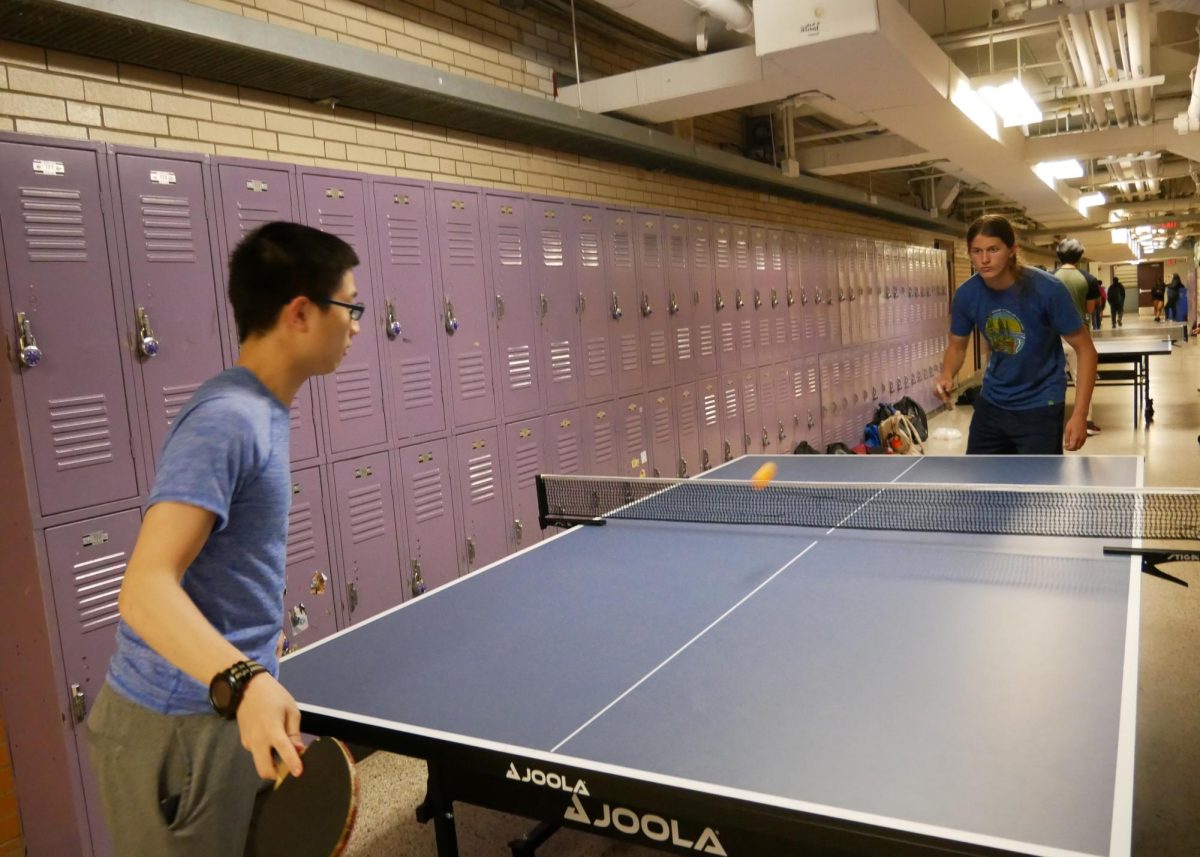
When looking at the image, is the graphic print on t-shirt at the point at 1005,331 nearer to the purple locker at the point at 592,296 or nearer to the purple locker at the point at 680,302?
the purple locker at the point at 592,296

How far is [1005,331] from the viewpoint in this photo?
381 centimetres

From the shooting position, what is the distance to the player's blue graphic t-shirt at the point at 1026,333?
3682 mm

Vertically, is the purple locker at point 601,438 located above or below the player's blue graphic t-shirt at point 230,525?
below

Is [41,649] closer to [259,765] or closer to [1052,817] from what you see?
[259,765]

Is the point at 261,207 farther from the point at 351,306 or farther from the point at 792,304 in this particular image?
the point at 792,304

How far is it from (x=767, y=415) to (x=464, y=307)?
3.95 metres

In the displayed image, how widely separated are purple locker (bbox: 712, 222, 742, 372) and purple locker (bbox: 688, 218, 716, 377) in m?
0.07

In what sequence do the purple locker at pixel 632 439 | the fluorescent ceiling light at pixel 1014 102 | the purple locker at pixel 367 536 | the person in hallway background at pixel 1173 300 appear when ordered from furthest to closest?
the person in hallway background at pixel 1173 300 < the purple locker at pixel 632 439 < the fluorescent ceiling light at pixel 1014 102 < the purple locker at pixel 367 536

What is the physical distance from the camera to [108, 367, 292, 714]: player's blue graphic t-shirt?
1276mm

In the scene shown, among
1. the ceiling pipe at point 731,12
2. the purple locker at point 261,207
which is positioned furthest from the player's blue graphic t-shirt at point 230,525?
the ceiling pipe at point 731,12

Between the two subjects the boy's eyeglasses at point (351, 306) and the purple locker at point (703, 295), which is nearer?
the boy's eyeglasses at point (351, 306)

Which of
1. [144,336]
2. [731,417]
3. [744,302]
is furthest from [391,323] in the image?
[744,302]

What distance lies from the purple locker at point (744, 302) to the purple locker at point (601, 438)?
6.57ft

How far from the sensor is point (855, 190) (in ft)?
32.1
